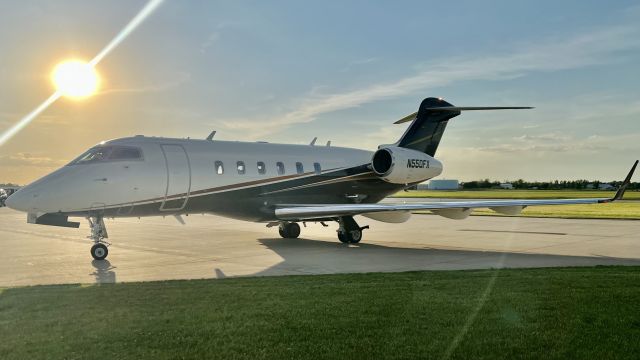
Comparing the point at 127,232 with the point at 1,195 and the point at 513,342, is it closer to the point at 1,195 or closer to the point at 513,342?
the point at 513,342

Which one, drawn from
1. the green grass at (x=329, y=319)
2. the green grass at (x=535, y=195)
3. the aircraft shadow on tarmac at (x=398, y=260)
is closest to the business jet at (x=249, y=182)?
the aircraft shadow on tarmac at (x=398, y=260)

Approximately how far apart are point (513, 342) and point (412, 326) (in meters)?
1.03

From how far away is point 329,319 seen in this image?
243 inches

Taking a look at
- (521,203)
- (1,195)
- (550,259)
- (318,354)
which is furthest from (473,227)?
(1,195)

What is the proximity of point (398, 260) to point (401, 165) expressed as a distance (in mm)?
6082

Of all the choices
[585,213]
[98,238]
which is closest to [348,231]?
[98,238]

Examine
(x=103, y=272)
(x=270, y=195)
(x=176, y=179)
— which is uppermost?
(x=176, y=179)

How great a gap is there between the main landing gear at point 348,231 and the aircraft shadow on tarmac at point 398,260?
104 cm

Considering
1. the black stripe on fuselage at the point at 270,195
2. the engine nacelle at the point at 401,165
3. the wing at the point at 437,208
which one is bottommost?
the wing at the point at 437,208

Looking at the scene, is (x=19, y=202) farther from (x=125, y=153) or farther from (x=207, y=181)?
(x=207, y=181)

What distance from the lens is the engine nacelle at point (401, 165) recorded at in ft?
59.3

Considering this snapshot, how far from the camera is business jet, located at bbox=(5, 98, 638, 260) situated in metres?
13.0

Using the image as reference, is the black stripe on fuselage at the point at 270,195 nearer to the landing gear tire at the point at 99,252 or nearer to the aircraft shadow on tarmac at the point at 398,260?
the landing gear tire at the point at 99,252

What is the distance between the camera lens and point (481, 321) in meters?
6.12
